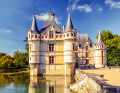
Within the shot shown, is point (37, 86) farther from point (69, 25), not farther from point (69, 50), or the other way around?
point (69, 25)

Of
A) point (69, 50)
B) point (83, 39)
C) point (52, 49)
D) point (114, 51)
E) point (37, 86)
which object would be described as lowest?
point (37, 86)

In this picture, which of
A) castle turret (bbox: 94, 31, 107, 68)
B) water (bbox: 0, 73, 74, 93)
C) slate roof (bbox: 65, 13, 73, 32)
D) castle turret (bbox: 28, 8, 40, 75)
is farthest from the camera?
castle turret (bbox: 94, 31, 107, 68)

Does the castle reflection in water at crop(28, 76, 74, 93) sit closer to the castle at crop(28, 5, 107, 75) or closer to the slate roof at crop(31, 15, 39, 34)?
the castle at crop(28, 5, 107, 75)

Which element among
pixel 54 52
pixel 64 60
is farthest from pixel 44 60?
pixel 64 60

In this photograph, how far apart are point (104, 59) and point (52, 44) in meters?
13.5

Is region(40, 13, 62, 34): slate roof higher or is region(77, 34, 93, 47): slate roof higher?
region(40, 13, 62, 34): slate roof

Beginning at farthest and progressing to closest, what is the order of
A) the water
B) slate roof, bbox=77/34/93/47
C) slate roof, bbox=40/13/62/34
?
slate roof, bbox=77/34/93/47 < slate roof, bbox=40/13/62/34 < the water

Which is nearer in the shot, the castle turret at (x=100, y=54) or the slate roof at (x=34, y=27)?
the slate roof at (x=34, y=27)

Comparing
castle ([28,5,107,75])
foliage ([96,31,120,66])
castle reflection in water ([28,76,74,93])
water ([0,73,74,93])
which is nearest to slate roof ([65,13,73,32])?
castle ([28,5,107,75])

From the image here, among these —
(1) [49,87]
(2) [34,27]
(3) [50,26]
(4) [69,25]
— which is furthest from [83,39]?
(1) [49,87]

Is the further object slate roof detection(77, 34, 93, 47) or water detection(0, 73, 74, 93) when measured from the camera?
slate roof detection(77, 34, 93, 47)

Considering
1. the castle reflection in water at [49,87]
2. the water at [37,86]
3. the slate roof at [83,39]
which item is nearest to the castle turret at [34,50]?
the water at [37,86]

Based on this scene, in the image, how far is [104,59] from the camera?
30.7 m

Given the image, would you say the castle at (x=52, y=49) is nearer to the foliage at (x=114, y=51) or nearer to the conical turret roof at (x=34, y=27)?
the conical turret roof at (x=34, y=27)
